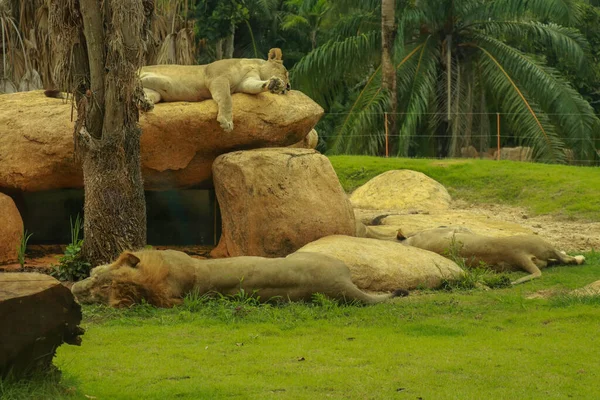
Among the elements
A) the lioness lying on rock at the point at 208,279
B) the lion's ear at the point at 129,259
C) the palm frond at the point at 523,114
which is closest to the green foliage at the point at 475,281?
the lioness lying on rock at the point at 208,279

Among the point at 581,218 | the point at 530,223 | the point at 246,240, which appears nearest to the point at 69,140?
the point at 246,240

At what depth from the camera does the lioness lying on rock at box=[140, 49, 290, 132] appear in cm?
1259

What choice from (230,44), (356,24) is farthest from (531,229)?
(230,44)

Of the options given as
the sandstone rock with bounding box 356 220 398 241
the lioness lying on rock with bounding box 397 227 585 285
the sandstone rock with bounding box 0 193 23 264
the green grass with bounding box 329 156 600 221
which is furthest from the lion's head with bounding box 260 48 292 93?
the green grass with bounding box 329 156 600 221

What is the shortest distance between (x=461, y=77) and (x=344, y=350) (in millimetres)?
21894

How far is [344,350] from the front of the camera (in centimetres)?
759

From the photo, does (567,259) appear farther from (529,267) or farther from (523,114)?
(523,114)

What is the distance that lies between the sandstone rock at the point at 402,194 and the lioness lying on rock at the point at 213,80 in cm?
523

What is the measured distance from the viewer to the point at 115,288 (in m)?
9.01

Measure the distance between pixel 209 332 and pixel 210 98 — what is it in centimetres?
539

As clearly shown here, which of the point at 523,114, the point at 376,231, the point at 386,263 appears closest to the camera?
the point at 386,263

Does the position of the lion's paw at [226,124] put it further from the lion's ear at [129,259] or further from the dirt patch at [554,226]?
the dirt patch at [554,226]

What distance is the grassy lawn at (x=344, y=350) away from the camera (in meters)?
6.39

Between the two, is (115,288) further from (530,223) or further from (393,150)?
(393,150)
